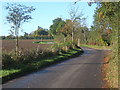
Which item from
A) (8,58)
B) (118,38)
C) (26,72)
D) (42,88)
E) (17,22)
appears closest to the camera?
(42,88)

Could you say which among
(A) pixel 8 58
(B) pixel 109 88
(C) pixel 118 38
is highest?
(C) pixel 118 38

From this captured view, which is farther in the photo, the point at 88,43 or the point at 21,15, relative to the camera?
the point at 88,43

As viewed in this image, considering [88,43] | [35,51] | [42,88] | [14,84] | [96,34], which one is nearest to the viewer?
[42,88]

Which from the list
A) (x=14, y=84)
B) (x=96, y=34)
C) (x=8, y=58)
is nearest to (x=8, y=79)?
(x=14, y=84)

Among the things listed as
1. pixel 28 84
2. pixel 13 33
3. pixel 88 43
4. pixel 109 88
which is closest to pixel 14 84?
pixel 28 84

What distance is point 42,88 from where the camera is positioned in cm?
722

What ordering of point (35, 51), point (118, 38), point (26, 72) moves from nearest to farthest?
point (118, 38) < point (26, 72) < point (35, 51)

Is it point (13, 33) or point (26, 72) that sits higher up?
point (13, 33)

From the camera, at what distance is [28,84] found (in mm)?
7906

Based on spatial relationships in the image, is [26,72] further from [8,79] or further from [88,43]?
[88,43]

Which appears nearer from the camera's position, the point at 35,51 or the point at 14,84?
the point at 14,84

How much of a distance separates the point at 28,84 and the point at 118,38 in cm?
500

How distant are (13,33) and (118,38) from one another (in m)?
9.49

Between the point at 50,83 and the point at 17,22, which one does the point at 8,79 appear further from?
the point at 17,22
